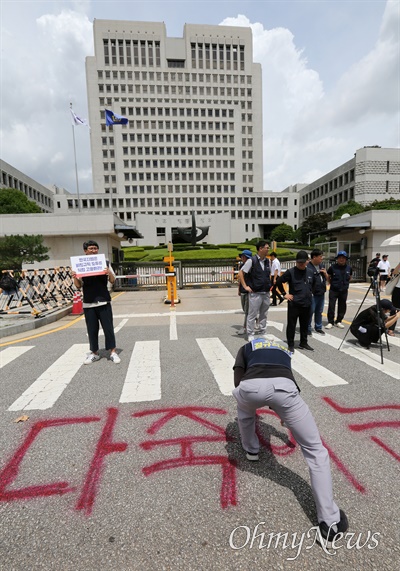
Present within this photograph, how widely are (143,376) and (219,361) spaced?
141 cm

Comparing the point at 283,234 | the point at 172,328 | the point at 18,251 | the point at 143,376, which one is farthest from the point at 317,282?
the point at 283,234

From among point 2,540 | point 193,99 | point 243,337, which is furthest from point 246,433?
point 193,99

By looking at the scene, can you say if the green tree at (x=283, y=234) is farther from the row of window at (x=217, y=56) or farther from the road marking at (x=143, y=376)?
the road marking at (x=143, y=376)

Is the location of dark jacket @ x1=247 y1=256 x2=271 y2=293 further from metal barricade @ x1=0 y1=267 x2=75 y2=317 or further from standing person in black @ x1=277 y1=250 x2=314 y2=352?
metal barricade @ x1=0 y1=267 x2=75 y2=317

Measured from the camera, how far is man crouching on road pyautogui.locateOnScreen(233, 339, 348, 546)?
6.48 feet

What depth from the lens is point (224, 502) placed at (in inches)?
88.2

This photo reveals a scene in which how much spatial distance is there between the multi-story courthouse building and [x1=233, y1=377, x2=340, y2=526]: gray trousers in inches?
3112

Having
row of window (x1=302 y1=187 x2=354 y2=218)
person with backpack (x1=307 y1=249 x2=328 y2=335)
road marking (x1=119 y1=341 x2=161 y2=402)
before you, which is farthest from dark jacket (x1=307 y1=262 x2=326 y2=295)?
row of window (x1=302 y1=187 x2=354 y2=218)

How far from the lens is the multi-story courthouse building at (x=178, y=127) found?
81.0 m

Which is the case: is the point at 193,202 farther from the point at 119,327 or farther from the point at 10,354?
the point at 10,354

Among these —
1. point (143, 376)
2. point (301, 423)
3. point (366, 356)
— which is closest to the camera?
point (301, 423)

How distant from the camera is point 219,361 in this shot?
5.43 meters

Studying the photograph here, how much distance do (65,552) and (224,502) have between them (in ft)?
3.55

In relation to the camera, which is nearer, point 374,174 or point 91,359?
point 91,359
